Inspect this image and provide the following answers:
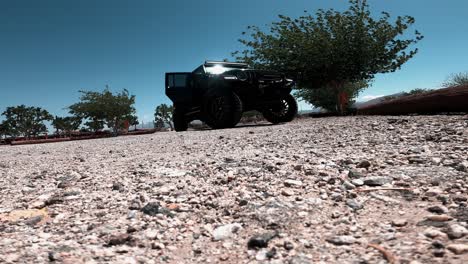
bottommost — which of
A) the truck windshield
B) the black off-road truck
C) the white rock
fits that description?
the white rock

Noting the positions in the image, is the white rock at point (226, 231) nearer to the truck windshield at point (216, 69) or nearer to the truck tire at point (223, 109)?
the truck tire at point (223, 109)

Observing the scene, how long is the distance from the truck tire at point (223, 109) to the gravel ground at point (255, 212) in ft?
18.2

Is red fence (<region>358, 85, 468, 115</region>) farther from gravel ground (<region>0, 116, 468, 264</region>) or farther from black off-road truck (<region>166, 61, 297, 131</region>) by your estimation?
gravel ground (<region>0, 116, 468, 264</region>)

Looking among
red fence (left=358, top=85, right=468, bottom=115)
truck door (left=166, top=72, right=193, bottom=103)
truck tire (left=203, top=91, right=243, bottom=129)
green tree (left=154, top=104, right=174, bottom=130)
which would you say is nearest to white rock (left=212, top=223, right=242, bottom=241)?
truck tire (left=203, top=91, right=243, bottom=129)

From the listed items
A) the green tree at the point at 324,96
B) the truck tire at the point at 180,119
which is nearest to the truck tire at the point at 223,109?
the truck tire at the point at 180,119

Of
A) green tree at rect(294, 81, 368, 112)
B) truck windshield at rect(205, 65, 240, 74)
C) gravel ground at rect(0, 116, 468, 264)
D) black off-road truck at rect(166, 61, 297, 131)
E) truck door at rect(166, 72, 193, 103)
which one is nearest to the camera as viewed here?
gravel ground at rect(0, 116, 468, 264)

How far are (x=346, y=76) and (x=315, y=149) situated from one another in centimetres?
1329

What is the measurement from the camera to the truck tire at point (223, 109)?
8.87m

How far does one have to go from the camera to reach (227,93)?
29.1ft

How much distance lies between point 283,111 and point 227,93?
3.18m

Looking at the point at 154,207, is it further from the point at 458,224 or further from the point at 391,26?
the point at 391,26

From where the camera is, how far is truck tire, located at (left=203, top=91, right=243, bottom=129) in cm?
887

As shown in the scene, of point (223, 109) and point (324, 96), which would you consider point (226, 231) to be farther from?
point (324, 96)

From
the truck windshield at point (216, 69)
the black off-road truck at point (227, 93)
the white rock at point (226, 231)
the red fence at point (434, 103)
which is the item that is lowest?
the white rock at point (226, 231)
